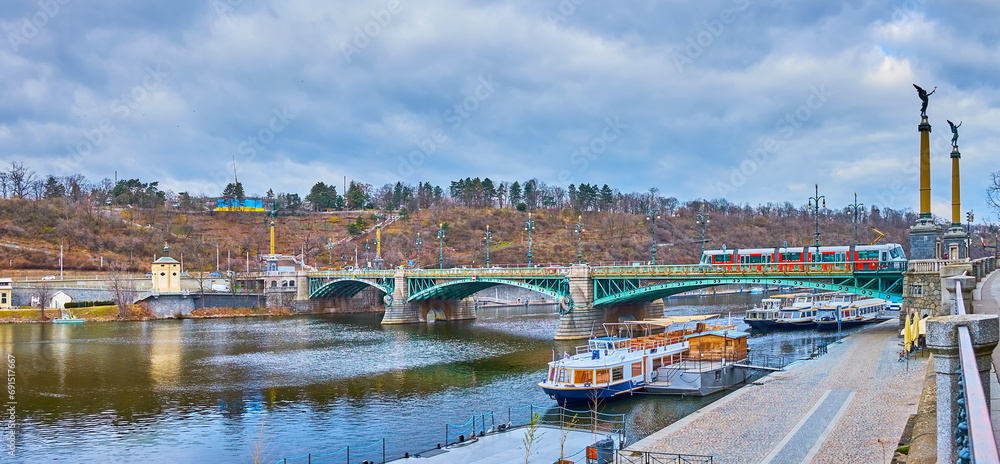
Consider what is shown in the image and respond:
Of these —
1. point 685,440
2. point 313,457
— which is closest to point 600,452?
point 685,440

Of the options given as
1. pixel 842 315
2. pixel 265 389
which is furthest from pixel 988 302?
pixel 842 315

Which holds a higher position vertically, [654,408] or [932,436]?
[932,436]

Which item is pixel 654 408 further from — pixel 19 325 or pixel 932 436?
pixel 19 325

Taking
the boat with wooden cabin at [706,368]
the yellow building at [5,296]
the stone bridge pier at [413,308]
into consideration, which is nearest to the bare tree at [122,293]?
the yellow building at [5,296]

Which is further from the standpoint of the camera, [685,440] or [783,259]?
[783,259]

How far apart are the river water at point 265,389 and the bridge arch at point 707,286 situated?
633 centimetres

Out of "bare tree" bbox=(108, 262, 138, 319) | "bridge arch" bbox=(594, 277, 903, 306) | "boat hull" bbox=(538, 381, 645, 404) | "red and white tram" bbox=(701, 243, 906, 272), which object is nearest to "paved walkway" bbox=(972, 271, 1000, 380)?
"boat hull" bbox=(538, 381, 645, 404)

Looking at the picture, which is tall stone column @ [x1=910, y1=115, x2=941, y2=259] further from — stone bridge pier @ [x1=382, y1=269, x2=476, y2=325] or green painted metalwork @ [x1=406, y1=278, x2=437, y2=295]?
stone bridge pier @ [x1=382, y1=269, x2=476, y2=325]

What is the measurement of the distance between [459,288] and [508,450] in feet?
243

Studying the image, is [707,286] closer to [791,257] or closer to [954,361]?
[791,257]

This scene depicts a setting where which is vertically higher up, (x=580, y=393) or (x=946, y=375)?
(x=946, y=375)

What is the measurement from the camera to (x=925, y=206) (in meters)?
59.5

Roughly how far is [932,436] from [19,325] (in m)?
112

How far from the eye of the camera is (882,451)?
26.7 meters
